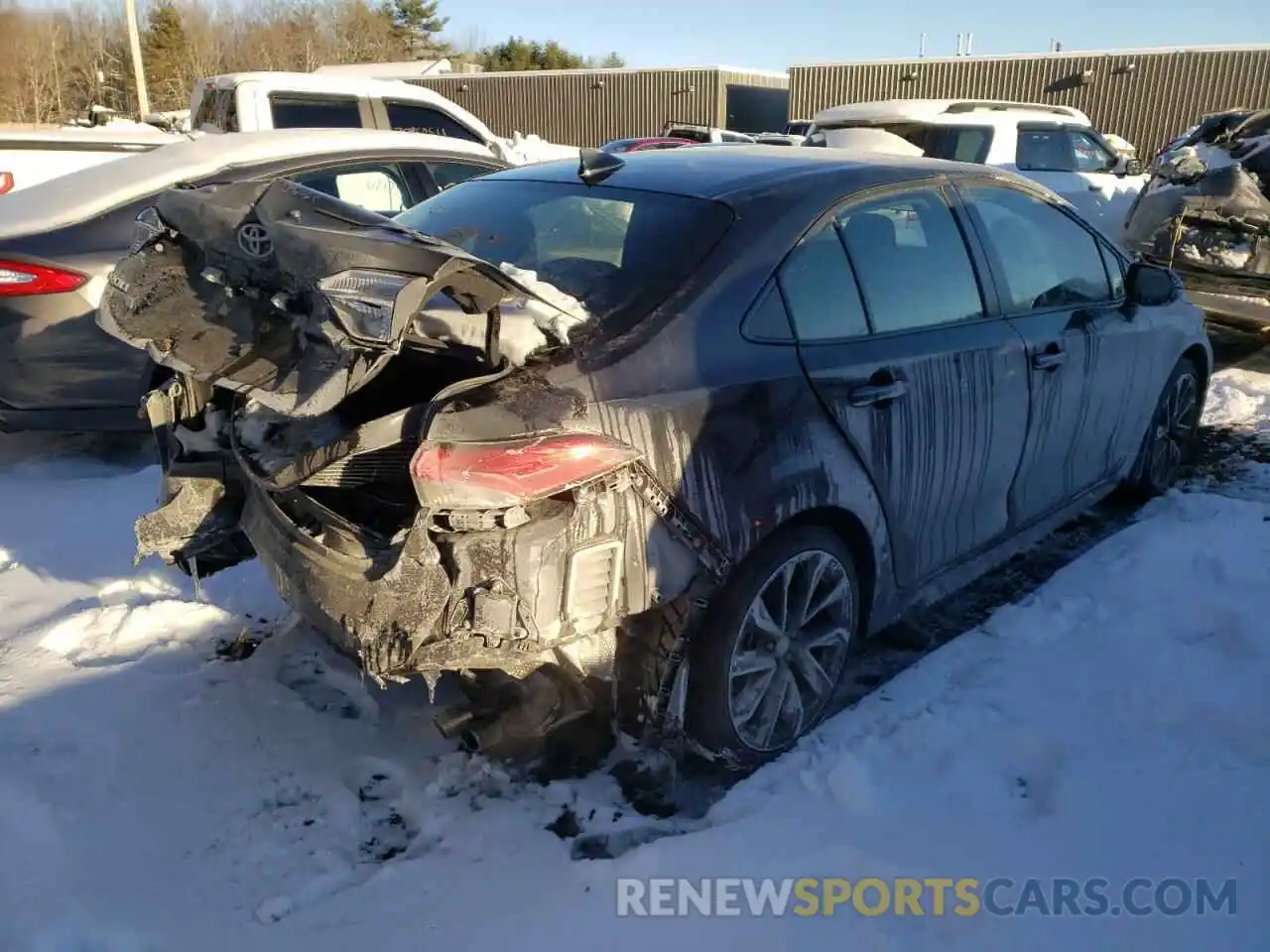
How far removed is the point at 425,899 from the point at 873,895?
106 centimetres

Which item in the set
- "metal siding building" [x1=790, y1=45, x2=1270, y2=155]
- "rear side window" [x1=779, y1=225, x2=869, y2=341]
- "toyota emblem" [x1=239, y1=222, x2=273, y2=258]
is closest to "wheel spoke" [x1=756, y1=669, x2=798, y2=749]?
"rear side window" [x1=779, y1=225, x2=869, y2=341]

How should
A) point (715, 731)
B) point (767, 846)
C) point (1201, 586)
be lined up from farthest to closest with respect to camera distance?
point (1201, 586) → point (715, 731) → point (767, 846)

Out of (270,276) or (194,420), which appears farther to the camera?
(194,420)

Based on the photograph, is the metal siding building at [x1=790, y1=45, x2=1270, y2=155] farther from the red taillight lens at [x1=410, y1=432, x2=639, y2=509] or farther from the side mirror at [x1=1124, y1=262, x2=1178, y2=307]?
the red taillight lens at [x1=410, y1=432, x2=639, y2=509]

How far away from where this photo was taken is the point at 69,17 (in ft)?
132

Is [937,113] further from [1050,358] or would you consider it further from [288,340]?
[288,340]

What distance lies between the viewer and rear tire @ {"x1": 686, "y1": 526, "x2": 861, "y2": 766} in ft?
8.59

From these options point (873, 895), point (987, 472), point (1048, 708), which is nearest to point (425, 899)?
point (873, 895)

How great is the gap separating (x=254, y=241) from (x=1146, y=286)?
3.52m

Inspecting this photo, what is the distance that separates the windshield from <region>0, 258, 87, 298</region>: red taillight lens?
2339 mm

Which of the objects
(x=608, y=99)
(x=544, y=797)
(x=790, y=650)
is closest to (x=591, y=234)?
(x=790, y=650)

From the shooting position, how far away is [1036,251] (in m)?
3.74

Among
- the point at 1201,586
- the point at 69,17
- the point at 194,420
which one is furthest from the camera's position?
the point at 69,17

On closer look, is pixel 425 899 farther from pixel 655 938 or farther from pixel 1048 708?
pixel 1048 708
